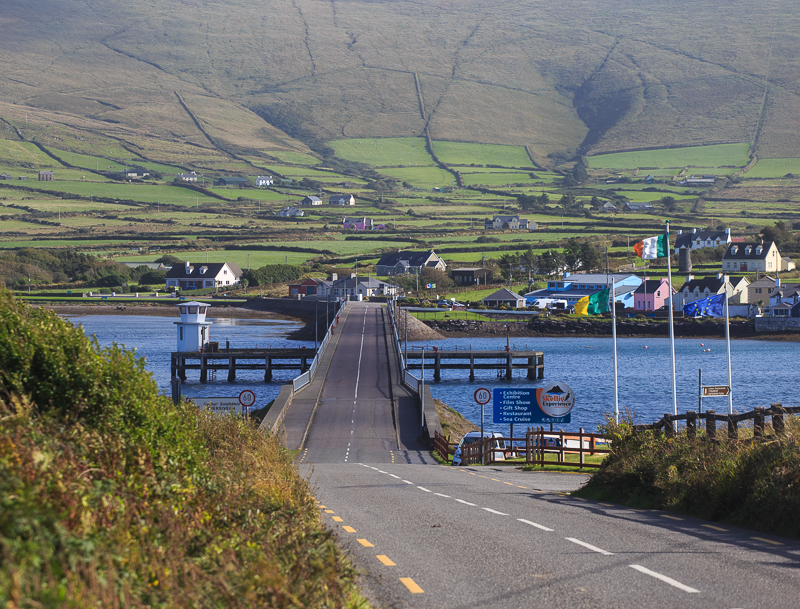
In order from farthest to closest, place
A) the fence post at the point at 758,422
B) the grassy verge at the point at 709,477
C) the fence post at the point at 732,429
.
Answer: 1. the fence post at the point at 732,429
2. the fence post at the point at 758,422
3. the grassy verge at the point at 709,477

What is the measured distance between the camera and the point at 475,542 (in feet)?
38.0

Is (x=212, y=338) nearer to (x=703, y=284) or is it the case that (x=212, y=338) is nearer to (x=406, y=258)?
(x=406, y=258)

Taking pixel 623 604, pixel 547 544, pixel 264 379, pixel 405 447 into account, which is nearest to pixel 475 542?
pixel 547 544

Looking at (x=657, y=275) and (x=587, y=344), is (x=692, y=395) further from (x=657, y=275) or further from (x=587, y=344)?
(x=657, y=275)

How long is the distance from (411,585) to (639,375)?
71.5 metres

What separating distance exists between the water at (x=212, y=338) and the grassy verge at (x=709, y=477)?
43632 mm

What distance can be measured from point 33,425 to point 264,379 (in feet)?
248

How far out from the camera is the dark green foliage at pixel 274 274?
168 meters

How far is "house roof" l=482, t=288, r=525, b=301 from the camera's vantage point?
141 metres

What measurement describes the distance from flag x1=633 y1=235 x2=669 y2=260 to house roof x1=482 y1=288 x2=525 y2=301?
359ft

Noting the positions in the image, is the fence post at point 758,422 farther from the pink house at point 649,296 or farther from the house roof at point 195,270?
the house roof at point 195,270

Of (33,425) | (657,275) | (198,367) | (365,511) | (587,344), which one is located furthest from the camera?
(657,275)

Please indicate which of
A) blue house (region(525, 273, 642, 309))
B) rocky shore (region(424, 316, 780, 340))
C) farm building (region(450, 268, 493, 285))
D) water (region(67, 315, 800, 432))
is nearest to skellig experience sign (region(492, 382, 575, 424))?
water (region(67, 315, 800, 432))

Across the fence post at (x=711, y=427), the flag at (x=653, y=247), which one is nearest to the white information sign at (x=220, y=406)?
the fence post at (x=711, y=427)
